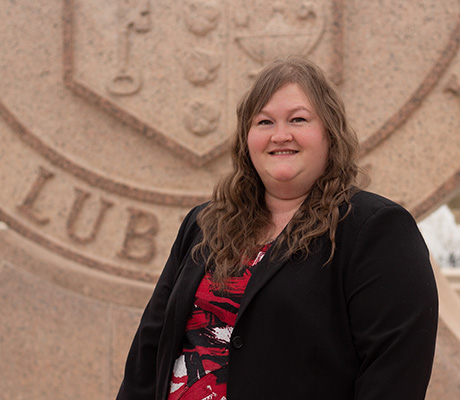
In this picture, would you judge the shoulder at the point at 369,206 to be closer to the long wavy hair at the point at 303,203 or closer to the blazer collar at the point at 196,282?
the long wavy hair at the point at 303,203

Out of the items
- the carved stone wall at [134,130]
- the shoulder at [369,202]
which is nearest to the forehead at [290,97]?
the shoulder at [369,202]

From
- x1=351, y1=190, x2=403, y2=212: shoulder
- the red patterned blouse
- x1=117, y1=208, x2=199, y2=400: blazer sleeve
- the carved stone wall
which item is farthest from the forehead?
the carved stone wall

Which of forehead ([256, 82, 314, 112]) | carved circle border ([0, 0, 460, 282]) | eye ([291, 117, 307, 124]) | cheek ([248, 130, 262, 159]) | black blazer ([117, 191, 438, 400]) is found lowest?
carved circle border ([0, 0, 460, 282])

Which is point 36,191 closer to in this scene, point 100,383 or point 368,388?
point 100,383

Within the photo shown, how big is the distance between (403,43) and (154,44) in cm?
118

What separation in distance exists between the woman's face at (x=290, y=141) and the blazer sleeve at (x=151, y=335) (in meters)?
0.33

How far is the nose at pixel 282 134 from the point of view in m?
1.61

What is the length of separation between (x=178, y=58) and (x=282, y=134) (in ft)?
6.05

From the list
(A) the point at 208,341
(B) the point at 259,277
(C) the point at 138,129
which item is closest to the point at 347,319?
(B) the point at 259,277

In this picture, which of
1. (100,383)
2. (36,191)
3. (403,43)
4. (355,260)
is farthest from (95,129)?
(355,260)

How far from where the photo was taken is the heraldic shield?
10.7 feet

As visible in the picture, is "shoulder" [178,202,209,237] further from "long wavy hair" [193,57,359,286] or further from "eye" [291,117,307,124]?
"eye" [291,117,307,124]

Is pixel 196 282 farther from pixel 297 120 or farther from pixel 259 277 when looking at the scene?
pixel 297 120

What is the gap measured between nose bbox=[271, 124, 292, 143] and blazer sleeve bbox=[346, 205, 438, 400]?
0.95 ft
